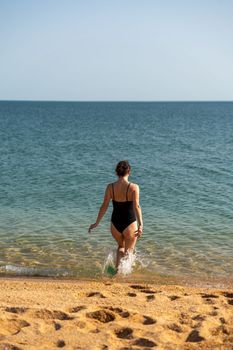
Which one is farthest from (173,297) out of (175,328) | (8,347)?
(8,347)

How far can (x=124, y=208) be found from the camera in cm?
795

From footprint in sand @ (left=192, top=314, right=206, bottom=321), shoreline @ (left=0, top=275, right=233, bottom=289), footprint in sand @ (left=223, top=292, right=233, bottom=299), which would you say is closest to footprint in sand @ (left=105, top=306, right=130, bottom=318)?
footprint in sand @ (left=192, top=314, right=206, bottom=321)

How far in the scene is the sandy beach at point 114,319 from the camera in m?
4.75

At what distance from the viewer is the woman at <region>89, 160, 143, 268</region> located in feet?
25.5

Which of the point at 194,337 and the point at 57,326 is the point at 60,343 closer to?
the point at 57,326

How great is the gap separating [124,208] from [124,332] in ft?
10.2

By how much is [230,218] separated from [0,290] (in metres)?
7.61

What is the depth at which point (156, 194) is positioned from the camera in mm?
16391

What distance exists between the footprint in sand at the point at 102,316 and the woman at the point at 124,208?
252cm

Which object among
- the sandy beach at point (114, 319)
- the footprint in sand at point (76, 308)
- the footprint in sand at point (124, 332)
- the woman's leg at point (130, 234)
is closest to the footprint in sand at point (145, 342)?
the sandy beach at point (114, 319)

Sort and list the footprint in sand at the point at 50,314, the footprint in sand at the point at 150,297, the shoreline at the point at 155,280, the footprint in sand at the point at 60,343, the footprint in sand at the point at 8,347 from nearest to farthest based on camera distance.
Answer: the footprint in sand at the point at 8,347 < the footprint in sand at the point at 60,343 < the footprint in sand at the point at 50,314 < the footprint in sand at the point at 150,297 < the shoreline at the point at 155,280

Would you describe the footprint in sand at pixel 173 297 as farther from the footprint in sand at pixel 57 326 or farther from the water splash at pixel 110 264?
the water splash at pixel 110 264

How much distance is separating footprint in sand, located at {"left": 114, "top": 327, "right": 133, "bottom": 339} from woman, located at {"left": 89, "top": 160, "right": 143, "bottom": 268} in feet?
9.80

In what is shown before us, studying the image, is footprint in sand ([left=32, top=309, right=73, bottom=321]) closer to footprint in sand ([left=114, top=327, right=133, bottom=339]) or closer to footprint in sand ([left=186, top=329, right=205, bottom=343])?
footprint in sand ([left=114, top=327, right=133, bottom=339])
